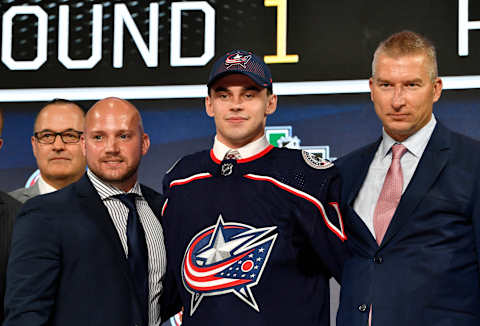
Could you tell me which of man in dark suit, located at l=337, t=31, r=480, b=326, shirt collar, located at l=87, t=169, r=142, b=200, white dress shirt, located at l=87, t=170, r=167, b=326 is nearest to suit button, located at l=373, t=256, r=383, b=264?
man in dark suit, located at l=337, t=31, r=480, b=326

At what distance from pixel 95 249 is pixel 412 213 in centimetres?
107

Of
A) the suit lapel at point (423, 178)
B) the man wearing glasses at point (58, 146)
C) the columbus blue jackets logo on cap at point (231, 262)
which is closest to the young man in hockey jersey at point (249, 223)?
the columbus blue jackets logo on cap at point (231, 262)

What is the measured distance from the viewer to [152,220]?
266 cm

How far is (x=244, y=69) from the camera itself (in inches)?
97.0

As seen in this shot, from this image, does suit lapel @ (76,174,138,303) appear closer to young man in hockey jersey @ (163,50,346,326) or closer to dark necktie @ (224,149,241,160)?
young man in hockey jersey @ (163,50,346,326)

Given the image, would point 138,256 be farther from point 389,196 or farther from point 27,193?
point 27,193

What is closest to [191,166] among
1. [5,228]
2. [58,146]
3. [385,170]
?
[385,170]

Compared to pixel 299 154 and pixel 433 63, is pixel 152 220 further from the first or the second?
pixel 433 63

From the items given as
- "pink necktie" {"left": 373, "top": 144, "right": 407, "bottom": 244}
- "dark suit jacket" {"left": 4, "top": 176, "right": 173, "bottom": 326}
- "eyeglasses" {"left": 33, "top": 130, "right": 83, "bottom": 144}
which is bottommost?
"dark suit jacket" {"left": 4, "top": 176, "right": 173, "bottom": 326}

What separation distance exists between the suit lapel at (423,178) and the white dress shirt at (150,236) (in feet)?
2.69

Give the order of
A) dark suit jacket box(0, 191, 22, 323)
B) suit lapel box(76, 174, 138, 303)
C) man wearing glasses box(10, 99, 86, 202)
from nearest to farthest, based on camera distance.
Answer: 1. suit lapel box(76, 174, 138, 303)
2. dark suit jacket box(0, 191, 22, 323)
3. man wearing glasses box(10, 99, 86, 202)

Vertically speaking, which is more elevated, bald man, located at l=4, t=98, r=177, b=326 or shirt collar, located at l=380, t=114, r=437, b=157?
shirt collar, located at l=380, t=114, r=437, b=157

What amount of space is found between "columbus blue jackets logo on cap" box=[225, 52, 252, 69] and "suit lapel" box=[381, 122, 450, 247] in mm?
699

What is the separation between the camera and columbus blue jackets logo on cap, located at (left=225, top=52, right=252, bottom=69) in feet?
8.18
